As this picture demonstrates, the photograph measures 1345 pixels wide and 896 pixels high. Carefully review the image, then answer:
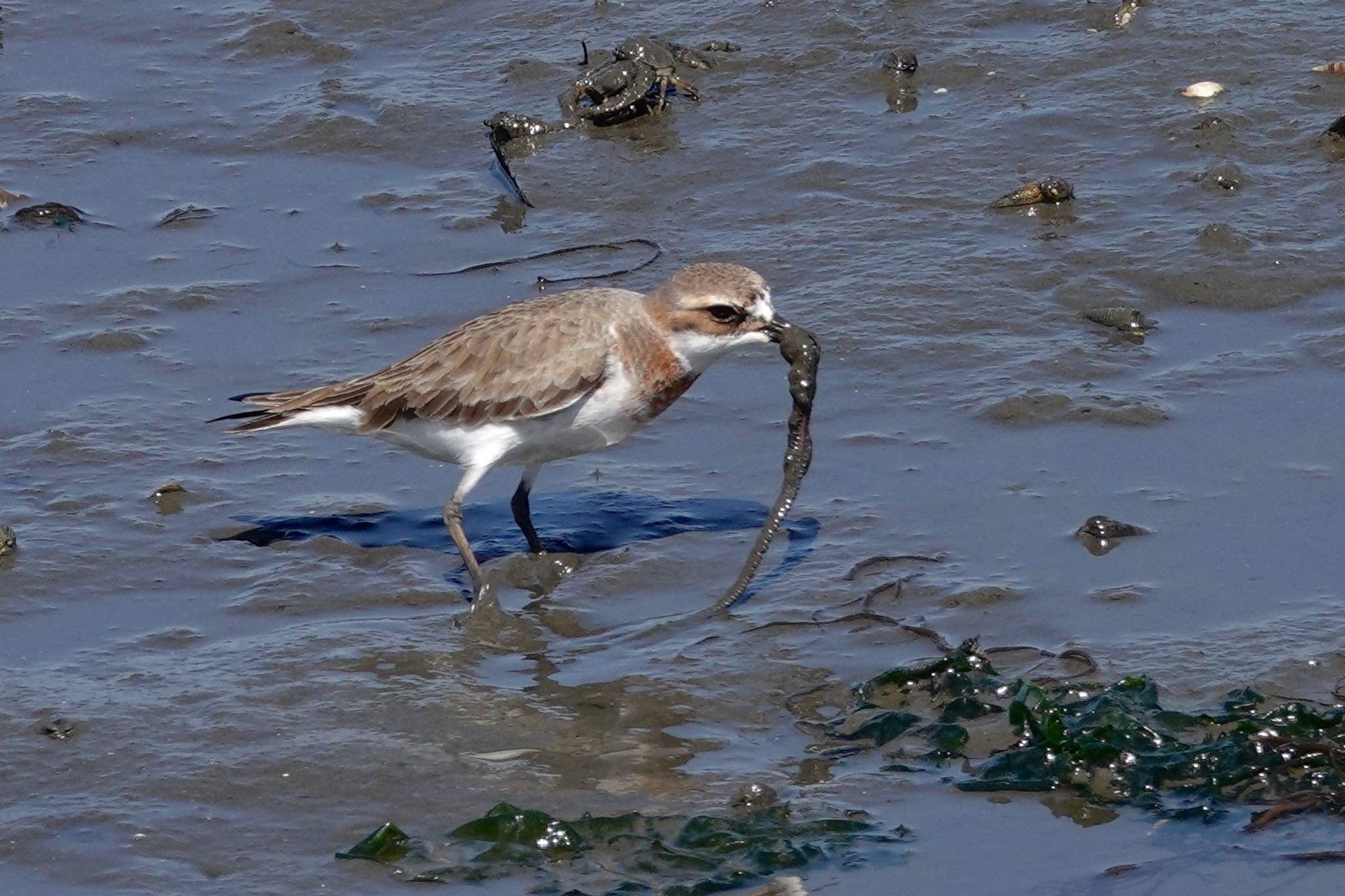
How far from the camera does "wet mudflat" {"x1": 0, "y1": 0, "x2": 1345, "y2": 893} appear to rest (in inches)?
306

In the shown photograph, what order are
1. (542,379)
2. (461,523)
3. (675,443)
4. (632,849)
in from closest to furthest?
1. (632,849)
2. (542,379)
3. (461,523)
4. (675,443)

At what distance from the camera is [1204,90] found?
12969 millimetres

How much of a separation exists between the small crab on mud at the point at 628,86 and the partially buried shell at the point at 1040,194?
2733 millimetres

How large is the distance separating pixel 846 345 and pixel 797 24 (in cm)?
406

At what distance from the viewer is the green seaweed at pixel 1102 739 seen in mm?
7344

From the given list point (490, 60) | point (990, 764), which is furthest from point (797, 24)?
point (990, 764)

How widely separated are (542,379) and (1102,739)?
3.37m

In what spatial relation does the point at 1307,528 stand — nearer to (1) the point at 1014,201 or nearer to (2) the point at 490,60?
(1) the point at 1014,201

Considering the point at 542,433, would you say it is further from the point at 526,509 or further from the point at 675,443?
the point at 675,443

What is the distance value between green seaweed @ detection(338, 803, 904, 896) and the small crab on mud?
23.8 ft

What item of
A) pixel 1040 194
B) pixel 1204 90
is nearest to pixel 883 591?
pixel 1040 194

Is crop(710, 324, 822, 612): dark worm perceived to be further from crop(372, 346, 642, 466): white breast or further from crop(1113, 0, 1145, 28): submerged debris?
crop(1113, 0, 1145, 28): submerged debris

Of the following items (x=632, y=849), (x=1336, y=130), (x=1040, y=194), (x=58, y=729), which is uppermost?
(x=1336, y=130)

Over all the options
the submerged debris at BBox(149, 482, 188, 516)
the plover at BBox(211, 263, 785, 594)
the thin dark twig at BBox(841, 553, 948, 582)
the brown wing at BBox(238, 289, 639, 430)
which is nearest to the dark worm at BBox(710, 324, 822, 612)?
the plover at BBox(211, 263, 785, 594)
